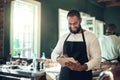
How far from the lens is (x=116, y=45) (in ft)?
13.2

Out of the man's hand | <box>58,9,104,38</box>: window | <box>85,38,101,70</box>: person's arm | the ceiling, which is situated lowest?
the man's hand

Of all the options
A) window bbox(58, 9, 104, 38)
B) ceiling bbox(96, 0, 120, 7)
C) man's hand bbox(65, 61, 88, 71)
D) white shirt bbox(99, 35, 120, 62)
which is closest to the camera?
man's hand bbox(65, 61, 88, 71)

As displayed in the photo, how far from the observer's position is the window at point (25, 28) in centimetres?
409

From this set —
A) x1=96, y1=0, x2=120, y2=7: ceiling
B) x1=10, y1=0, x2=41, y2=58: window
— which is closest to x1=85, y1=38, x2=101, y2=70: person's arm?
x1=10, y1=0, x2=41, y2=58: window

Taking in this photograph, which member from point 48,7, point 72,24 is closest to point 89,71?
point 72,24

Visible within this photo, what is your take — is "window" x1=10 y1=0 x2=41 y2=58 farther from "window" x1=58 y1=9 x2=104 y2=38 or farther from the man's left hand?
the man's left hand

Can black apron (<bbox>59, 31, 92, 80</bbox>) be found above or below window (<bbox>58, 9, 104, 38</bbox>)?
below

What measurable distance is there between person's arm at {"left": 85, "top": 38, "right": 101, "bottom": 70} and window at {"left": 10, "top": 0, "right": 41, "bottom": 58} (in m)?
2.08

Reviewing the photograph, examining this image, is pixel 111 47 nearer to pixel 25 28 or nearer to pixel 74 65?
pixel 25 28

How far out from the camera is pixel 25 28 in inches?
170

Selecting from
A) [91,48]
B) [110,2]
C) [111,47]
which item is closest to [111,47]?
[111,47]

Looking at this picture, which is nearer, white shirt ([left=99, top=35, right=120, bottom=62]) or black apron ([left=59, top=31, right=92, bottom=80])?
black apron ([left=59, top=31, right=92, bottom=80])

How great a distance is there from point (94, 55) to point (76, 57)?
0.17m

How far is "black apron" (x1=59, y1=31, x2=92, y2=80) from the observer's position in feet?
7.31
